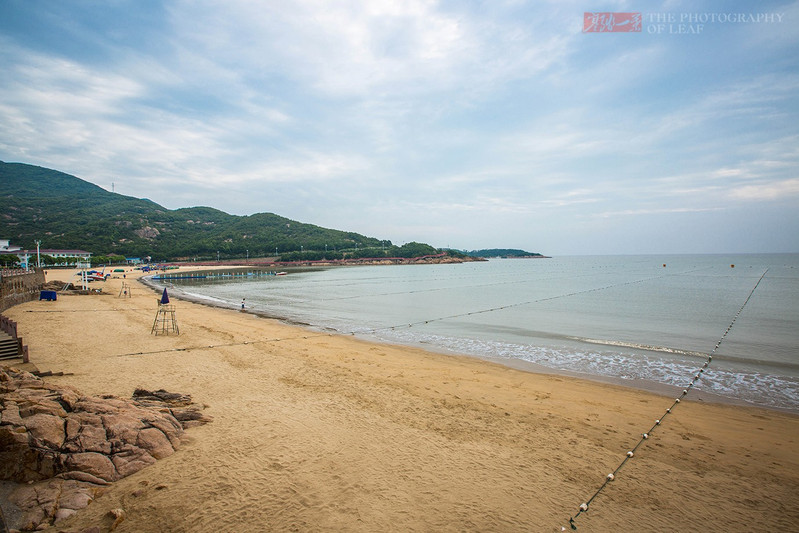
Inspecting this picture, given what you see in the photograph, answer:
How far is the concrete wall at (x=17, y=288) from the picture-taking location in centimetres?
1736

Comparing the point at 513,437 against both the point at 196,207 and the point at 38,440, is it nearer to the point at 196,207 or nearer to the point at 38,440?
the point at 38,440

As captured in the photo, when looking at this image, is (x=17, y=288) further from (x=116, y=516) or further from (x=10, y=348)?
(x=116, y=516)

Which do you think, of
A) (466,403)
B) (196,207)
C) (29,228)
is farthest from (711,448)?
(196,207)

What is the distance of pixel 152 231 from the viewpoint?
421 ft

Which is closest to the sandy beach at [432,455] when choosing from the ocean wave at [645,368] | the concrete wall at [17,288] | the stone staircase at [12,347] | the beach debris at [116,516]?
the beach debris at [116,516]

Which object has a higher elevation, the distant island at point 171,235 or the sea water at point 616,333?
the distant island at point 171,235

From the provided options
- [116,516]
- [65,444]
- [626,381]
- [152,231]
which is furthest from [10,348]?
[152,231]

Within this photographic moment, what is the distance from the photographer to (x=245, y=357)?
10047 millimetres

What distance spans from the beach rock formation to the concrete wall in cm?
1793

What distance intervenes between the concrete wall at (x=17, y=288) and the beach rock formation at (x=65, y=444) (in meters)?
17.9

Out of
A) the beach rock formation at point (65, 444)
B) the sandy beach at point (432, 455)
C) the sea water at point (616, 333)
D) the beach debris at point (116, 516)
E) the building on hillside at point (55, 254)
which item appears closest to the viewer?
the beach debris at point (116, 516)

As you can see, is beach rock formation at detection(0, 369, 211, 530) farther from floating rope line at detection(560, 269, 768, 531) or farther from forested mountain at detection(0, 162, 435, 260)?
forested mountain at detection(0, 162, 435, 260)

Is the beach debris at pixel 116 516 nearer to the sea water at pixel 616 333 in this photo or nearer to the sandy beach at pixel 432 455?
the sandy beach at pixel 432 455

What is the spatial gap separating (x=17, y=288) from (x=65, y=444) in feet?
78.1
